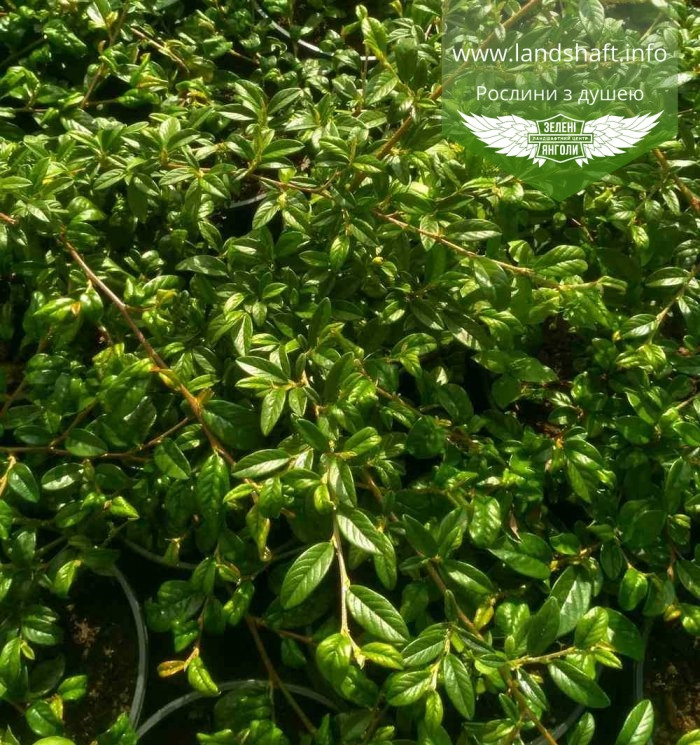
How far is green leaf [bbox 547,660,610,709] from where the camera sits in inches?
46.8

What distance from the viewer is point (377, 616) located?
1140 mm

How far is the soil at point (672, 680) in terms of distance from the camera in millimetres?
1708

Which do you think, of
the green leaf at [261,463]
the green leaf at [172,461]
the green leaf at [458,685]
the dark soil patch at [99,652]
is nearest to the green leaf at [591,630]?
the green leaf at [458,685]

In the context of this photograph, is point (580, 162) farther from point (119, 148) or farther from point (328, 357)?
point (119, 148)

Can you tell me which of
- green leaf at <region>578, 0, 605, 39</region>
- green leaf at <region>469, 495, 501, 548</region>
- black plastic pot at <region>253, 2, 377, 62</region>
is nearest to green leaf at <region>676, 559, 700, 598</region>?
green leaf at <region>469, 495, 501, 548</region>

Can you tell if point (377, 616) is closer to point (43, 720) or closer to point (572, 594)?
point (572, 594)

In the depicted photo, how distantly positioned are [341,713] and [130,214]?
1192 mm

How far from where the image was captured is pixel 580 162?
1.70m

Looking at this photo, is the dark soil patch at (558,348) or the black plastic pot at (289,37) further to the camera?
the black plastic pot at (289,37)

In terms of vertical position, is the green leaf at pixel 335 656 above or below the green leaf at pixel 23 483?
below

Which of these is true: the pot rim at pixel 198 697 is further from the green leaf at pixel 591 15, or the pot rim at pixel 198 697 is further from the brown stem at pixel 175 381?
the green leaf at pixel 591 15

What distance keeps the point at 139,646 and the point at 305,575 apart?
660mm

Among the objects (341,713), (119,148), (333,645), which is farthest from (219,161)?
(341,713)

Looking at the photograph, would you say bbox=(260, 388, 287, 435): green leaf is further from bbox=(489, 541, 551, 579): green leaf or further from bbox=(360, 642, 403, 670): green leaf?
bbox=(489, 541, 551, 579): green leaf
